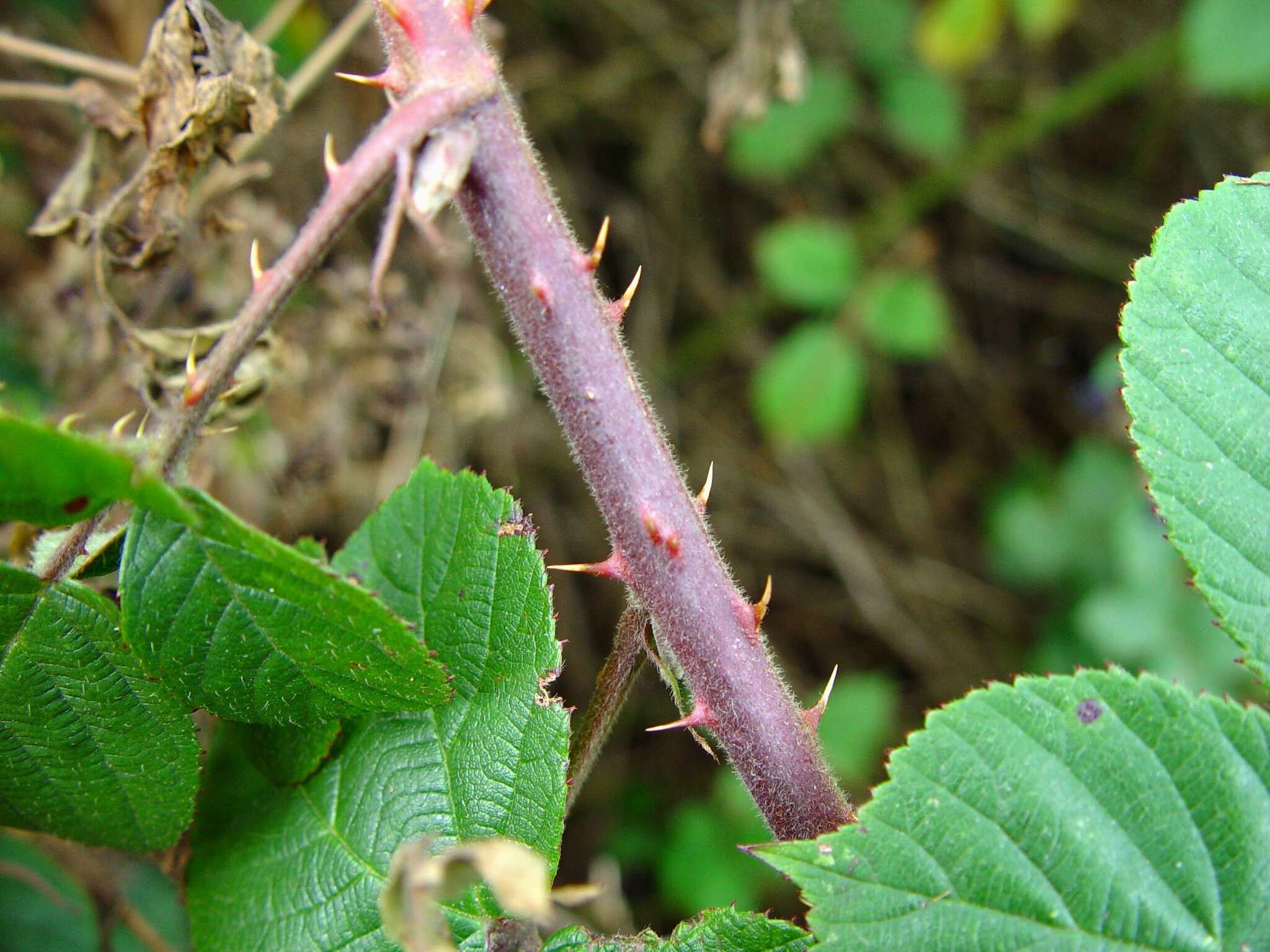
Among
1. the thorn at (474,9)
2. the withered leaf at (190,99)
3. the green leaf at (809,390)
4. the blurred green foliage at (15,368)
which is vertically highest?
the green leaf at (809,390)

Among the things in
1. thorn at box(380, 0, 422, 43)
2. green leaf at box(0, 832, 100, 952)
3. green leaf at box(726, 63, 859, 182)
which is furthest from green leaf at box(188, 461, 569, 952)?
green leaf at box(726, 63, 859, 182)

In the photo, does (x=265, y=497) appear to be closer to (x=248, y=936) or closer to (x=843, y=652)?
(x=248, y=936)

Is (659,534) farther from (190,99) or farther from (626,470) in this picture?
(190,99)

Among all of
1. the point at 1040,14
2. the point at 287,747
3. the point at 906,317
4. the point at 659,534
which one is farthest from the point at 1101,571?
the point at 287,747

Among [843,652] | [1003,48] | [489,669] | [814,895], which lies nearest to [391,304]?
[489,669]

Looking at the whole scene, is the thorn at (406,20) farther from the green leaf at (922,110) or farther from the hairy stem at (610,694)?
the green leaf at (922,110)

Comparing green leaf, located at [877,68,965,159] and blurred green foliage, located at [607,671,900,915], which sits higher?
green leaf, located at [877,68,965,159]

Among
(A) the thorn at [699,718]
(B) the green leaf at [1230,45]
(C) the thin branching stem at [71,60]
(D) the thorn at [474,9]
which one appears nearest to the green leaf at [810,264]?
(B) the green leaf at [1230,45]

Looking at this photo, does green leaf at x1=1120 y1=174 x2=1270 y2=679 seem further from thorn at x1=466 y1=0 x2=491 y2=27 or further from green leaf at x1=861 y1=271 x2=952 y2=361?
green leaf at x1=861 y1=271 x2=952 y2=361
